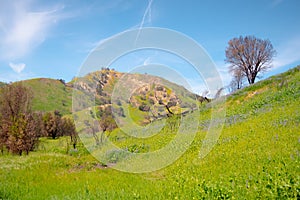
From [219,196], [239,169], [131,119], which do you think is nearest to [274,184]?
[219,196]

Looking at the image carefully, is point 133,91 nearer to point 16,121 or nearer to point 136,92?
point 136,92

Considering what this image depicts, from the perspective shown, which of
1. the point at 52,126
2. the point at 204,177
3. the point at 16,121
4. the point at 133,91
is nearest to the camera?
the point at 204,177

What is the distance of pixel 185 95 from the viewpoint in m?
8.95

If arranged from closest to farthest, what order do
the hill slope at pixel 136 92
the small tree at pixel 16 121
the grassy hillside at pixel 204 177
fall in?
the grassy hillside at pixel 204 177, the hill slope at pixel 136 92, the small tree at pixel 16 121

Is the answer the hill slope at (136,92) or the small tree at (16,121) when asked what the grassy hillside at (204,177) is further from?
the small tree at (16,121)

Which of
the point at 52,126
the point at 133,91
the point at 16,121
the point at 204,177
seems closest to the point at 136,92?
the point at 133,91

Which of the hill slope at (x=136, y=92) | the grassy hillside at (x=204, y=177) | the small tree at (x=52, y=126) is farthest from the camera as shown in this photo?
the small tree at (x=52, y=126)

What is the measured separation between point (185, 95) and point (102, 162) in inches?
245

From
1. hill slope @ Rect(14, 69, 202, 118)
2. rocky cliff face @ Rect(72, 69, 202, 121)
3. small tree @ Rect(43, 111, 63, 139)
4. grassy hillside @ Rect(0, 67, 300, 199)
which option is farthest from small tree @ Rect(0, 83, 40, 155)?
small tree @ Rect(43, 111, 63, 139)

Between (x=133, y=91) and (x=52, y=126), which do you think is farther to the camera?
(x=52, y=126)

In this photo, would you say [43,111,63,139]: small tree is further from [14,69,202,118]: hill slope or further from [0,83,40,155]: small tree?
[14,69,202,118]: hill slope

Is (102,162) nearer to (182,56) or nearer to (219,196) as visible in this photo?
(182,56)

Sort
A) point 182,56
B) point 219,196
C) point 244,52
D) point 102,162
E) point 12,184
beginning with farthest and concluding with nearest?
point 244,52 → point 102,162 → point 12,184 → point 182,56 → point 219,196

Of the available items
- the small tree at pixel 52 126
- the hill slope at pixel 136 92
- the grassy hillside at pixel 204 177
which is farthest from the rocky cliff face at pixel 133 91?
the small tree at pixel 52 126
